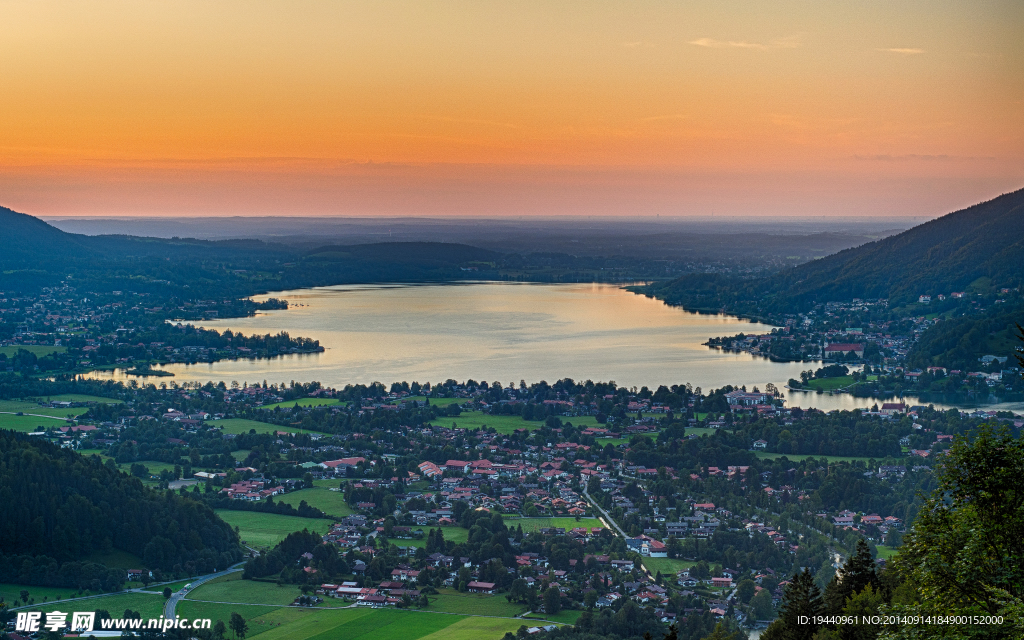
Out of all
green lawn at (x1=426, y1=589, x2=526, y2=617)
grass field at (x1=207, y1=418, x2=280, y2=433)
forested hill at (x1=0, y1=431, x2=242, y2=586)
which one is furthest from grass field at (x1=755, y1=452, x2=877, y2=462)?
grass field at (x1=207, y1=418, x2=280, y2=433)

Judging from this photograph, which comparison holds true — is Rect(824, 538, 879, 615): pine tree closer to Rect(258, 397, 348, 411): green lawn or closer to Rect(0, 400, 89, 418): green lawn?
Rect(258, 397, 348, 411): green lawn

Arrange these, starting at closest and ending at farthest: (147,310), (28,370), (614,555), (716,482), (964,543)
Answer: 1. (964,543)
2. (614,555)
3. (716,482)
4. (28,370)
5. (147,310)

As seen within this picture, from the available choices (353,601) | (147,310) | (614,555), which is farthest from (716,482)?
(147,310)

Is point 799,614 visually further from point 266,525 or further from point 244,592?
point 266,525

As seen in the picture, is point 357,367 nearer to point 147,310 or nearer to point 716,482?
point 716,482

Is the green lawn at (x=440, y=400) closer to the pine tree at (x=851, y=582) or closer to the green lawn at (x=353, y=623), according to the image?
the green lawn at (x=353, y=623)

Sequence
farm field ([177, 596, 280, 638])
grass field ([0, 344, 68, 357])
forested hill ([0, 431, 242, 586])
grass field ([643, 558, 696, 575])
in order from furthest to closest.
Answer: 1. grass field ([0, 344, 68, 357])
2. forested hill ([0, 431, 242, 586])
3. grass field ([643, 558, 696, 575])
4. farm field ([177, 596, 280, 638])

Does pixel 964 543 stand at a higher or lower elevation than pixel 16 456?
higher
